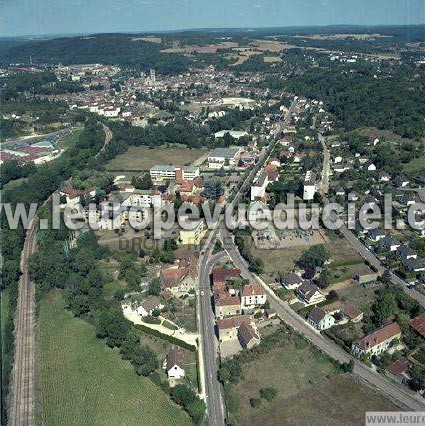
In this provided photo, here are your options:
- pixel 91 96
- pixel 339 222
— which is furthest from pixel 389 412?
pixel 91 96

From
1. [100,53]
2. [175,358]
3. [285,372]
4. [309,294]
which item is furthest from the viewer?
[100,53]

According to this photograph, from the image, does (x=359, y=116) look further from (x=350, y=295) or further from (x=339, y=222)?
(x=350, y=295)

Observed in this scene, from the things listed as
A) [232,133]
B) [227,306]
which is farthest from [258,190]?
[232,133]

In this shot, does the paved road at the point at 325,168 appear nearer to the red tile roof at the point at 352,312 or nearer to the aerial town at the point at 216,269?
the aerial town at the point at 216,269

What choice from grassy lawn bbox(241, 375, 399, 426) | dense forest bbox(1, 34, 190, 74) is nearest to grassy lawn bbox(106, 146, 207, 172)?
grassy lawn bbox(241, 375, 399, 426)

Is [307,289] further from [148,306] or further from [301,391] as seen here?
[148,306]

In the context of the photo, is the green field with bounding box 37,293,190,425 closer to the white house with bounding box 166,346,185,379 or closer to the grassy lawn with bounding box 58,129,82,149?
the white house with bounding box 166,346,185,379

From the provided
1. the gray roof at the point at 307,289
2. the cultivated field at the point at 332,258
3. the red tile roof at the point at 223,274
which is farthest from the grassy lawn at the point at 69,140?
the gray roof at the point at 307,289
